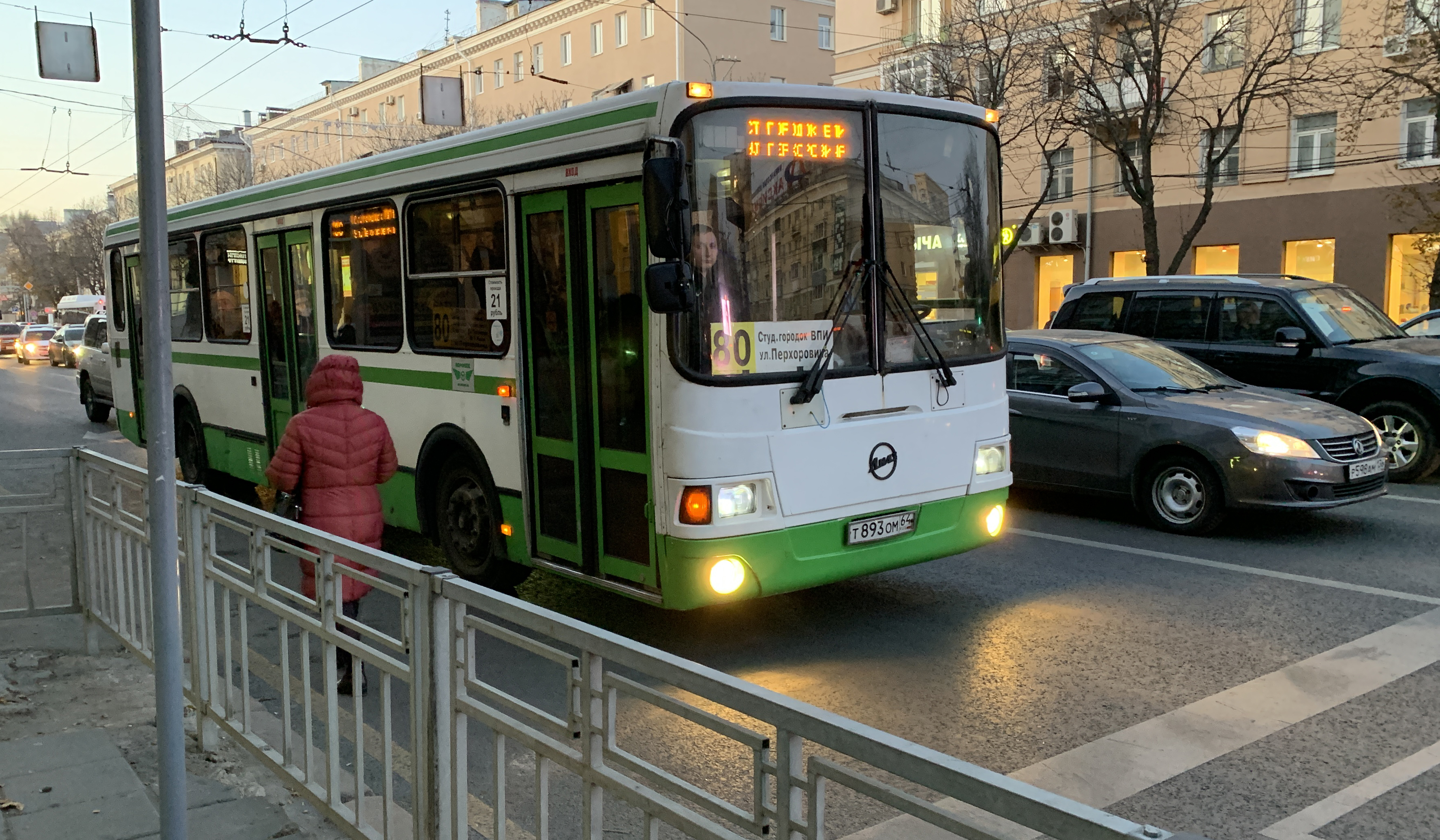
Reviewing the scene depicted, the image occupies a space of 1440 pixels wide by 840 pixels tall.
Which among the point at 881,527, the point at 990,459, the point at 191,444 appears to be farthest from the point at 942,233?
the point at 191,444

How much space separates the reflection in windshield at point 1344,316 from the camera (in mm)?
11695

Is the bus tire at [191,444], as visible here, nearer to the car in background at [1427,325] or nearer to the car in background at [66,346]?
the car in background at [1427,325]

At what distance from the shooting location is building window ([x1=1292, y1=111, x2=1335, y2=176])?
87.4ft

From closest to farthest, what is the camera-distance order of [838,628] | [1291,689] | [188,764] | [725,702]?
[725,702] < [188,764] < [1291,689] < [838,628]

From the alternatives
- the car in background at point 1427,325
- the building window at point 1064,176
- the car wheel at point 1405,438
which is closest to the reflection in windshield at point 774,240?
the car wheel at point 1405,438

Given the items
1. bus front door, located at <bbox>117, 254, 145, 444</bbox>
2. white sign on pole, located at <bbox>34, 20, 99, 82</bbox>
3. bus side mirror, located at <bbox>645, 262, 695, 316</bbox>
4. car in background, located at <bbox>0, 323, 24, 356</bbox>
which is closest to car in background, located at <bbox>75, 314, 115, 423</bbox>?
white sign on pole, located at <bbox>34, 20, 99, 82</bbox>

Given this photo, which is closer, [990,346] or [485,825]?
[485,825]

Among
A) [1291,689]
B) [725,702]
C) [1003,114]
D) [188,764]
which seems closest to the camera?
[725,702]

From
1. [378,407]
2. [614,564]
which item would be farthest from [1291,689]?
[378,407]

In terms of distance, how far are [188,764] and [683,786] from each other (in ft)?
9.91

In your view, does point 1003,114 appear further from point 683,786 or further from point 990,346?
point 683,786

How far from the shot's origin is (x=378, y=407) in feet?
27.5

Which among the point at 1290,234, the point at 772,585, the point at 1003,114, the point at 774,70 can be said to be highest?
the point at 774,70

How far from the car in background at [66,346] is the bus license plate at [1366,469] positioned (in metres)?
42.9
